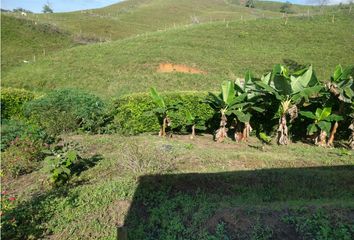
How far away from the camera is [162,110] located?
897cm

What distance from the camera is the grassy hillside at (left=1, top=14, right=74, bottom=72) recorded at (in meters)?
29.2

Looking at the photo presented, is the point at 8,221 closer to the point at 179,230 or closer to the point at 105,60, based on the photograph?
the point at 179,230

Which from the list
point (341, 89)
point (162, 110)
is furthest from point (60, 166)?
point (341, 89)

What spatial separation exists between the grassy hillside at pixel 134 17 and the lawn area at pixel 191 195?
34.8 metres

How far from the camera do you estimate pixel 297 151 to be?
8367 mm


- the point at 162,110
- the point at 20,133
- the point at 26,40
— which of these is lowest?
the point at 26,40

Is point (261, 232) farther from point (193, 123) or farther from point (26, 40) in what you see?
point (26, 40)

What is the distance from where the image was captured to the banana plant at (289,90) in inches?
333

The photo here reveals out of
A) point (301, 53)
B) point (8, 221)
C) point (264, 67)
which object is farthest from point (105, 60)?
point (8, 221)

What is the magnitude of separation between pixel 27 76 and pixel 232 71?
12.7m

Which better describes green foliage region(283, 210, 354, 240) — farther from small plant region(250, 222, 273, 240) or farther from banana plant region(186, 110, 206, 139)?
banana plant region(186, 110, 206, 139)

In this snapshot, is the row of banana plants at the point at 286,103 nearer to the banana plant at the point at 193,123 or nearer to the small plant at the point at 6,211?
the banana plant at the point at 193,123

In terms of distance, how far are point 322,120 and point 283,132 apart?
0.95 m

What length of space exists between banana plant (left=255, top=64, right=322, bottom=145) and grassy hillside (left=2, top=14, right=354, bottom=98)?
410 inches
